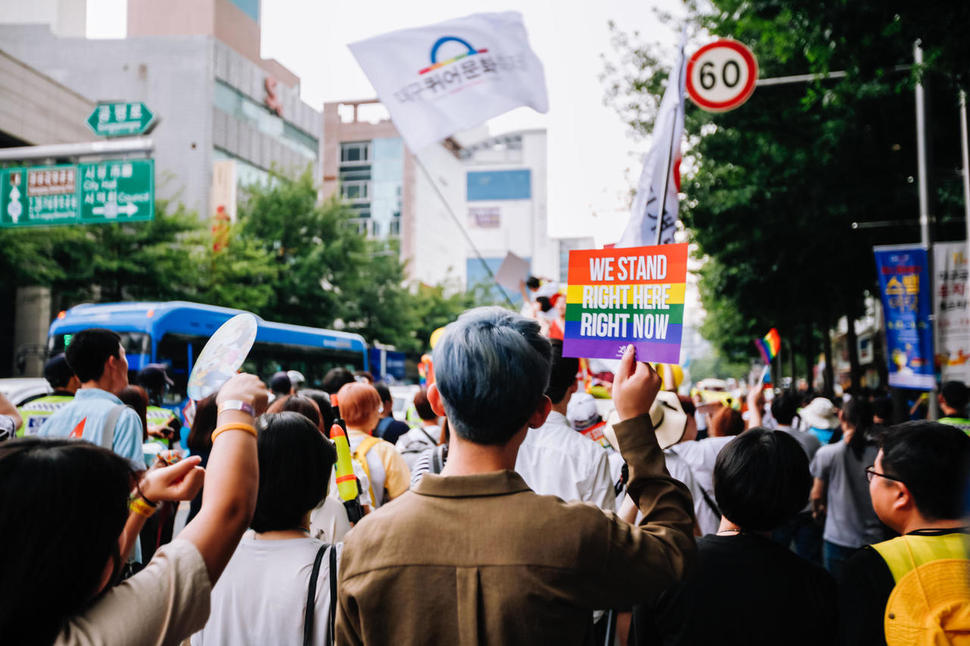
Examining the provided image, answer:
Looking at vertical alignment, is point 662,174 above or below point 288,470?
above

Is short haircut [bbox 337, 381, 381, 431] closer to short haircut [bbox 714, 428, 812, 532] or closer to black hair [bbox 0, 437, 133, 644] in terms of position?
short haircut [bbox 714, 428, 812, 532]

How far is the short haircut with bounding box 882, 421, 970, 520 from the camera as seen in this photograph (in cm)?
235

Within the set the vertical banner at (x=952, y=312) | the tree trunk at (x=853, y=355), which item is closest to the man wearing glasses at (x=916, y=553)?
the vertical banner at (x=952, y=312)

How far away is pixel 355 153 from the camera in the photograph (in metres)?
76.0

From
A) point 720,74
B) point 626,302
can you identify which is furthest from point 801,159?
point 626,302

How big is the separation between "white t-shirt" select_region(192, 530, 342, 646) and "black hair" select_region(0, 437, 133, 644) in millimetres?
978

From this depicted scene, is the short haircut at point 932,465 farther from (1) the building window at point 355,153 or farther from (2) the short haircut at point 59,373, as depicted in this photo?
(1) the building window at point 355,153

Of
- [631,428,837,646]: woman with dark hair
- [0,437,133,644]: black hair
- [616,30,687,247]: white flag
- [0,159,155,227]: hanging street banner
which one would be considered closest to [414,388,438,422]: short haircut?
[616,30,687,247]: white flag

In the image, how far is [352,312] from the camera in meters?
32.7

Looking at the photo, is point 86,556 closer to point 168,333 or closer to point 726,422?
point 726,422

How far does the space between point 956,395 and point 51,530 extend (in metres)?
7.26

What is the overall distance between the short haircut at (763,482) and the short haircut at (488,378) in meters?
0.96

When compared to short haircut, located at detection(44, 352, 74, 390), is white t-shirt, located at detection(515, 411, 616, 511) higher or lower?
lower

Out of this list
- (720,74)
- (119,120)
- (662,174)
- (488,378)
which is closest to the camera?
(488,378)
